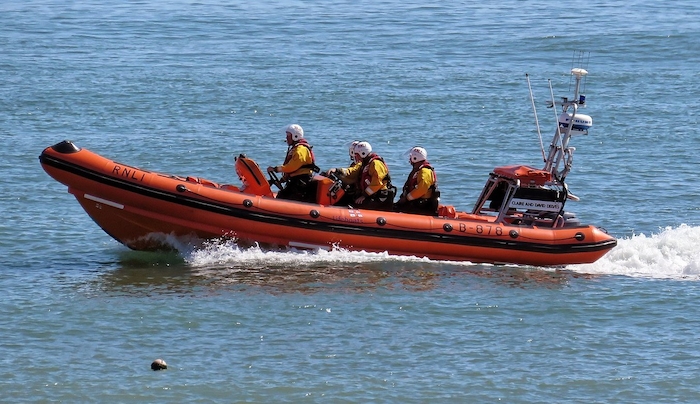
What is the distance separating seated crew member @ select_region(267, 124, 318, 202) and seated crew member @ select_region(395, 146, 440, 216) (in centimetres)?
101

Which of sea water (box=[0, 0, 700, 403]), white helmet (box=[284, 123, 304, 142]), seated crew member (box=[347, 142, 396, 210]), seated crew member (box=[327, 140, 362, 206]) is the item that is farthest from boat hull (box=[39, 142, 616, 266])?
white helmet (box=[284, 123, 304, 142])

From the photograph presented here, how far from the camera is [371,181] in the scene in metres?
14.2

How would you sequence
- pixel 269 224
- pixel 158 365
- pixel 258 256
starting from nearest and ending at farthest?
pixel 158 365 → pixel 269 224 → pixel 258 256

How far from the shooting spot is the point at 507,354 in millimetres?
11656

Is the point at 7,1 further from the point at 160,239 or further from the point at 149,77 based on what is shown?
the point at 160,239

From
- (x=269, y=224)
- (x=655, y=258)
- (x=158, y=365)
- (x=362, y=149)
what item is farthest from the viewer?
(x=655, y=258)

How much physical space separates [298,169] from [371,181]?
817 millimetres

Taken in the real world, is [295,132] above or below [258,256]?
above

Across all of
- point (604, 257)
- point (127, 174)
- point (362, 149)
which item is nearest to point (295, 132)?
point (362, 149)

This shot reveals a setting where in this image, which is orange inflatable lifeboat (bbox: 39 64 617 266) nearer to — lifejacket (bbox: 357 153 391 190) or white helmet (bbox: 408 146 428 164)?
lifejacket (bbox: 357 153 391 190)

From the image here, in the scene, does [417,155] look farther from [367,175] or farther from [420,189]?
[367,175]

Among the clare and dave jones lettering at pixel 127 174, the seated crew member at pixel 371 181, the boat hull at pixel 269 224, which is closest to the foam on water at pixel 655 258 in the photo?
the boat hull at pixel 269 224

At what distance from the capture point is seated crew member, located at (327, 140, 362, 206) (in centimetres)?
1427

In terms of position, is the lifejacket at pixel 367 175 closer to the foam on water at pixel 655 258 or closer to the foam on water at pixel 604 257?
the foam on water at pixel 604 257
